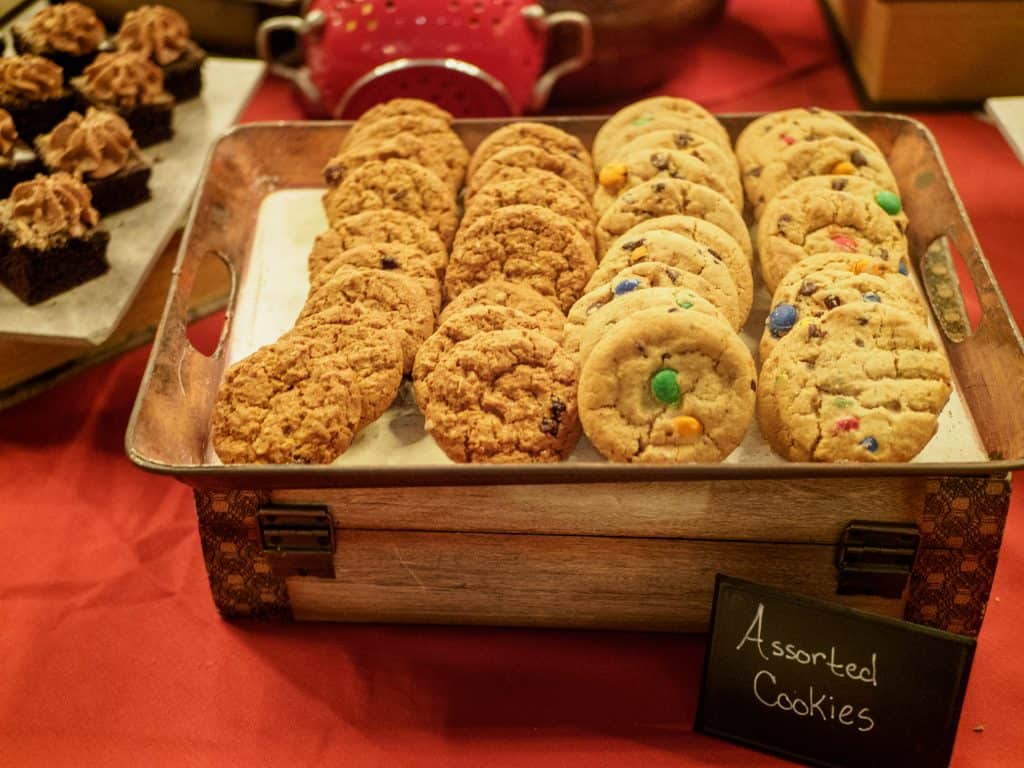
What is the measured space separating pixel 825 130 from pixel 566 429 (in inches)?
36.6

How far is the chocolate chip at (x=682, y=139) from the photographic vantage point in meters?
1.83

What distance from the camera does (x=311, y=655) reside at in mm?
1513

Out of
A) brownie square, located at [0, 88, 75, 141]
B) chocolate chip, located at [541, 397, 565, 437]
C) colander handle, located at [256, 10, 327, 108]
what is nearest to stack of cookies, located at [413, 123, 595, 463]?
chocolate chip, located at [541, 397, 565, 437]

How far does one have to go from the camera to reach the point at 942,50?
2711 mm

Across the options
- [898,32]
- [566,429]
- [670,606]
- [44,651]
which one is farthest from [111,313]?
[898,32]

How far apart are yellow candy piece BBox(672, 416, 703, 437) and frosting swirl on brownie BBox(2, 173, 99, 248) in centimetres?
121

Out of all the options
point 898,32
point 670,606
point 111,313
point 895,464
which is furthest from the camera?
point 898,32

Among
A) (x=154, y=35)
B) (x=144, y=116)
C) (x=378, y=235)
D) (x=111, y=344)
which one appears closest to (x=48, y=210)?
(x=111, y=344)

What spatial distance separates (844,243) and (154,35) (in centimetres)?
173

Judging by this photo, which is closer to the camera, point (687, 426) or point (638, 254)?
point (687, 426)

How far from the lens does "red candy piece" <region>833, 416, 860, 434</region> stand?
1.34 metres

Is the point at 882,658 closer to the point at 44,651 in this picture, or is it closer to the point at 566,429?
the point at 566,429

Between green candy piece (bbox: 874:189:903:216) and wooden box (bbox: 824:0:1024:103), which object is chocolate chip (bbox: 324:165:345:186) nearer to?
green candy piece (bbox: 874:189:903:216)

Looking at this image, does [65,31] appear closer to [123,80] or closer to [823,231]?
[123,80]
